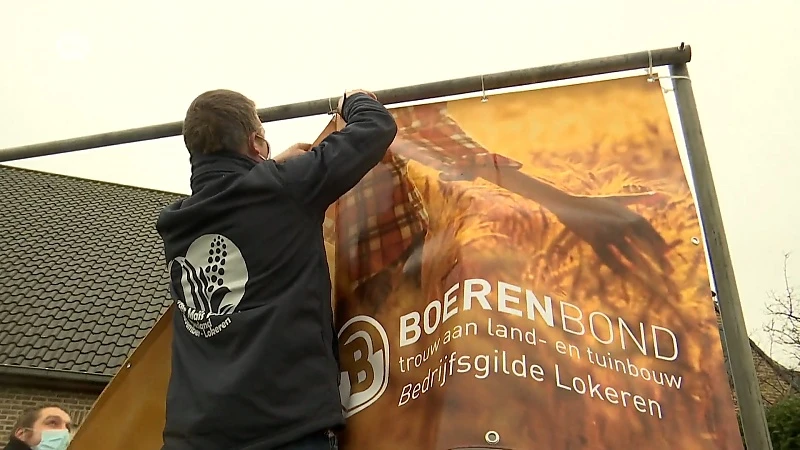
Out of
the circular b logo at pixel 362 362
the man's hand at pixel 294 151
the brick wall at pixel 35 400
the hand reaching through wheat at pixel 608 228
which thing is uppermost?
the brick wall at pixel 35 400

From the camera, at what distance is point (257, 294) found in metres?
1.83

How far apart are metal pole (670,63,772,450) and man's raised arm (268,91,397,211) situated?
899mm

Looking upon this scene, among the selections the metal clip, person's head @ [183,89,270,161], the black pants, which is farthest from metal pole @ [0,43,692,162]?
the black pants

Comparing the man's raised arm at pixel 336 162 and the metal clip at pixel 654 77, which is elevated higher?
the metal clip at pixel 654 77

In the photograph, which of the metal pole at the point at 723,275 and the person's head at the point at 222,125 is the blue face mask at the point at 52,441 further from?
the metal pole at the point at 723,275

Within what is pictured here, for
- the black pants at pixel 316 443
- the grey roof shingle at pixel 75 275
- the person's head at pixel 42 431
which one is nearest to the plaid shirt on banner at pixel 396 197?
the black pants at pixel 316 443

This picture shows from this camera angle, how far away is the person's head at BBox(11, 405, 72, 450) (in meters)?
3.68

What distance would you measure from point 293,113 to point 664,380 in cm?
161

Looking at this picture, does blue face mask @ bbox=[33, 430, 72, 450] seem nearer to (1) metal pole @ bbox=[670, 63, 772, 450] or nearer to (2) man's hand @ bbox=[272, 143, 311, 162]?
(2) man's hand @ bbox=[272, 143, 311, 162]

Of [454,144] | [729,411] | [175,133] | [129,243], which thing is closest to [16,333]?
[129,243]

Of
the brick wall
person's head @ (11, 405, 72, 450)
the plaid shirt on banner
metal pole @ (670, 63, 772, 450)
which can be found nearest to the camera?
metal pole @ (670, 63, 772, 450)

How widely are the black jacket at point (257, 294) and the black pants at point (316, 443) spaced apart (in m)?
0.02

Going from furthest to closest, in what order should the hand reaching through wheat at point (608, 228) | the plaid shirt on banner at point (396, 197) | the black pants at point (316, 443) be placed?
the plaid shirt on banner at point (396, 197) < the hand reaching through wheat at point (608, 228) < the black pants at point (316, 443)

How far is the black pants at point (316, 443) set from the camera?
65.6 inches
